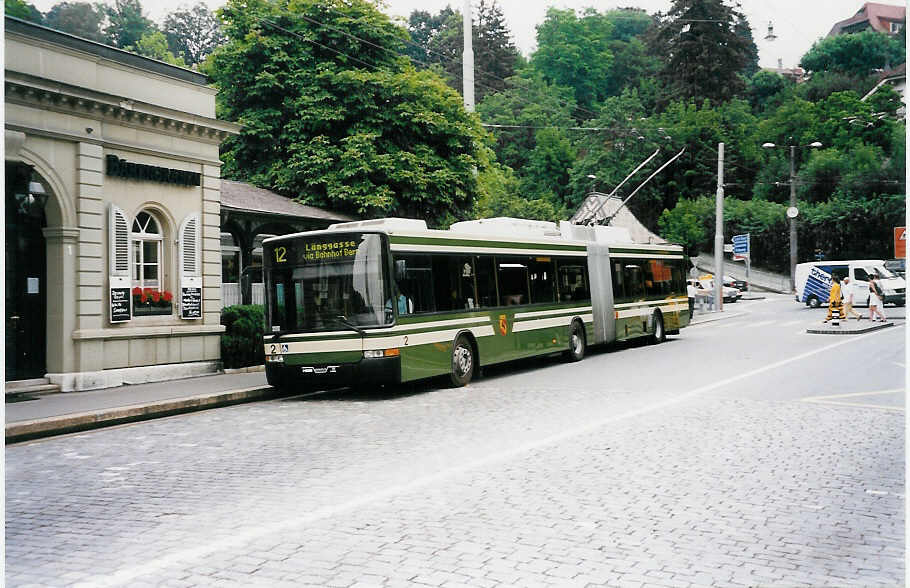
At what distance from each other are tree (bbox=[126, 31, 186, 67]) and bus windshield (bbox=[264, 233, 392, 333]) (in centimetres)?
2456

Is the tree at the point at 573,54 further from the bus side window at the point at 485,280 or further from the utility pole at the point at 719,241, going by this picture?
the bus side window at the point at 485,280

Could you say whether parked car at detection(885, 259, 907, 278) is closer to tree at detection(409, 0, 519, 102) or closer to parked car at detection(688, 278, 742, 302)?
parked car at detection(688, 278, 742, 302)

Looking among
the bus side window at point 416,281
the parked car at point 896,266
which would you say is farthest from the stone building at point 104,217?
the parked car at point 896,266

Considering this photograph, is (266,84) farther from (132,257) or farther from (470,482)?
(470,482)

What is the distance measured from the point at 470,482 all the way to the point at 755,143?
7312 centimetres

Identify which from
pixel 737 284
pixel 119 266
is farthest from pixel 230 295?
pixel 737 284

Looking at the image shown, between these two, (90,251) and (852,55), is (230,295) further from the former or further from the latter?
(852,55)

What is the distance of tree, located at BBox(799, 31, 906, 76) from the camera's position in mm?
63406

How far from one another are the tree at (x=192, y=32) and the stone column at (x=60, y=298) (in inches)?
1253

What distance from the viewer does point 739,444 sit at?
363 inches

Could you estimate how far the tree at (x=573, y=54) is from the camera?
3159 inches

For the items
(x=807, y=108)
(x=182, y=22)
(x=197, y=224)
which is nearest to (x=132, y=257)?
(x=197, y=224)

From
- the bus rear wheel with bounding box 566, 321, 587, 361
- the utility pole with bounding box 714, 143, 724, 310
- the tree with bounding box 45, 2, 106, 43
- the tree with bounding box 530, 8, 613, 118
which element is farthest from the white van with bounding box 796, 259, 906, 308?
the tree with bounding box 530, 8, 613, 118

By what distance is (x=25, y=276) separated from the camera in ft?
49.5
